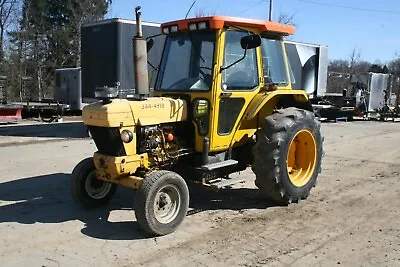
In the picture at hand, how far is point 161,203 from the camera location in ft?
16.4

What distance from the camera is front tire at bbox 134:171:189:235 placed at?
4.72 metres

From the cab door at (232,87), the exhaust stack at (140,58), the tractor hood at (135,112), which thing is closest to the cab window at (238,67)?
the cab door at (232,87)

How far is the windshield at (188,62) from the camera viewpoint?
5.64 meters

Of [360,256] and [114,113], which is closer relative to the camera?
[360,256]

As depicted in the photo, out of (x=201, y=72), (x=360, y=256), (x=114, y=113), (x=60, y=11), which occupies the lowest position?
(x=360, y=256)

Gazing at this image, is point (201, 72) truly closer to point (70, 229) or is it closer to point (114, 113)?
point (114, 113)

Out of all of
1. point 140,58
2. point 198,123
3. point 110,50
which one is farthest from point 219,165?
point 110,50

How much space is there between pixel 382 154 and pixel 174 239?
7613 mm

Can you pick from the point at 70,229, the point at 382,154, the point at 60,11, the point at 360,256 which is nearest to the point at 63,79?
the point at 382,154

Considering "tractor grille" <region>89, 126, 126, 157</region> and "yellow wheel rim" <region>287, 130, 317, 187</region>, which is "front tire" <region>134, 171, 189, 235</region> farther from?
"yellow wheel rim" <region>287, 130, 317, 187</region>

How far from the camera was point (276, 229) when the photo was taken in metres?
5.18

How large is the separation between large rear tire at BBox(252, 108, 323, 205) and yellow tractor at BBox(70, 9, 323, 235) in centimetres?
1

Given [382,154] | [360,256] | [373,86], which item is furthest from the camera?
[373,86]

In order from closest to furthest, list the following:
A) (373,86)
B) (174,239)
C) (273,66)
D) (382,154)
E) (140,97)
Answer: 1. (174,239)
2. (140,97)
3. (273,66)
4. (382,154)
5. (373,86)
